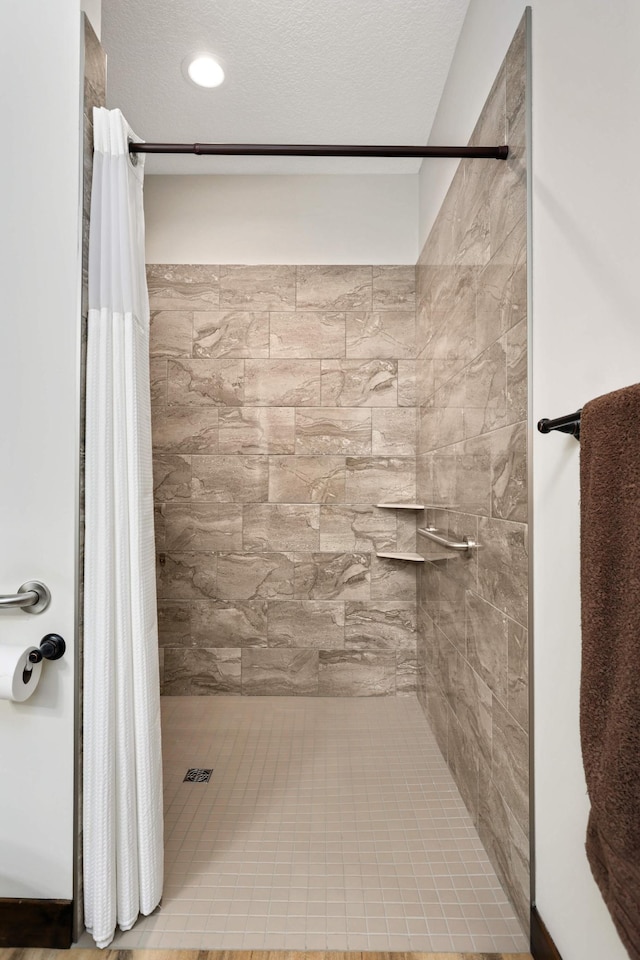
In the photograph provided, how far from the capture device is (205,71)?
2.29 meters

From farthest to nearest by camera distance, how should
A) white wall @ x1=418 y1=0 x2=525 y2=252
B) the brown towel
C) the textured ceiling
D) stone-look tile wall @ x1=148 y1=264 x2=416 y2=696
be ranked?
stone-look tile wall @ x1=148 y1=264 x2=416 y2=696 < the textured ceiling < white wall @ x1=418 y1=0 x2=525 y2=252 < the brown towel

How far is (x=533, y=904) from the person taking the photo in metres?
1.37

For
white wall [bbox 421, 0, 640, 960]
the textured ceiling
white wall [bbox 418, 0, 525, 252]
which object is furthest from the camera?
the textured ceiling

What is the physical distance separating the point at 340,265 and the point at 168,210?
98 centimetres

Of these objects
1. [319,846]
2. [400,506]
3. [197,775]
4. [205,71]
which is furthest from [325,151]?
[197,775]

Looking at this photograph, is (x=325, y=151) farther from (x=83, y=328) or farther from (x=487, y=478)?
(x=487, y=478)

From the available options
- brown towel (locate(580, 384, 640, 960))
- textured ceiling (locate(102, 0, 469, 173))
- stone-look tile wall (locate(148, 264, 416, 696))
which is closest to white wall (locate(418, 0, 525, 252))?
textured ceiling (locate(102, 0, 469, 173))

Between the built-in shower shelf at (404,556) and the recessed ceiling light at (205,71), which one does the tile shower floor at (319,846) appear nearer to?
the built-in shower shelf at (404,556)

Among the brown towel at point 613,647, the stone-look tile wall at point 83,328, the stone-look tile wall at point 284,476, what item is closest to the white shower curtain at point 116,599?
the stone-look tile wall at point 83,328

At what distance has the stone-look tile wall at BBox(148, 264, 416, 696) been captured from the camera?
9.93 ft

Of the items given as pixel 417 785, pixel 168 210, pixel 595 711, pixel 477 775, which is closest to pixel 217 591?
pixel 417 785

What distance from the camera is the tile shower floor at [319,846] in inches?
56.6

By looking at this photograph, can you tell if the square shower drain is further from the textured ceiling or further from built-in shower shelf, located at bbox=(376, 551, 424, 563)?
the textured ceiling

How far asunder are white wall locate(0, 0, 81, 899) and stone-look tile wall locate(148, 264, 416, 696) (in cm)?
160
